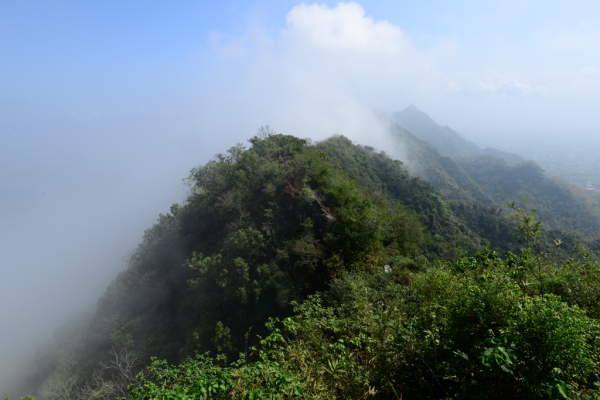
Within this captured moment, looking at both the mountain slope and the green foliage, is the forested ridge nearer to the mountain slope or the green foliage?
the green foliage

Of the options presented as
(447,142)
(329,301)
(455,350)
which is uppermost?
(447,142)

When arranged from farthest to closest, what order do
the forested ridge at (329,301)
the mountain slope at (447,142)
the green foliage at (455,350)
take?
the mountain slope at (447,142), the forested ridge at (329,301), the green foliage at (455,350)

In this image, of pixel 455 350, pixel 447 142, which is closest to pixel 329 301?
pixel 455 350

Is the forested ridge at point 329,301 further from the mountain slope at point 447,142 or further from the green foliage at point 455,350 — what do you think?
the mountain slope at point 447,142

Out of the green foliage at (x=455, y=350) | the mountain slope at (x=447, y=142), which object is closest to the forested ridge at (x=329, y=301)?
the green foliage at (x=455, y=350)

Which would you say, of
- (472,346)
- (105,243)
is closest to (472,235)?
(472,346)

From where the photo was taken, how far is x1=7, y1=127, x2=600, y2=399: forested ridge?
4.02 metres

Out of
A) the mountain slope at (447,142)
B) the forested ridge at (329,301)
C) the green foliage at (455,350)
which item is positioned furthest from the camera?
the mountain slope at (447,142)

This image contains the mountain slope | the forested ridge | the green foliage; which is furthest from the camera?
the mountain slope

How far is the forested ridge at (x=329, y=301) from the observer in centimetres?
402

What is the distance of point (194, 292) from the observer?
836 inches

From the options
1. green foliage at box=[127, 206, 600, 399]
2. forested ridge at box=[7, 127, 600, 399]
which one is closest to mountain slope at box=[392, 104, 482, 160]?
forested ridge at box=[7, 127, 600, 399]

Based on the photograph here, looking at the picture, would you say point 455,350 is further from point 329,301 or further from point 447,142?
point 447,142

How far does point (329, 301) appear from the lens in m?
10.6
